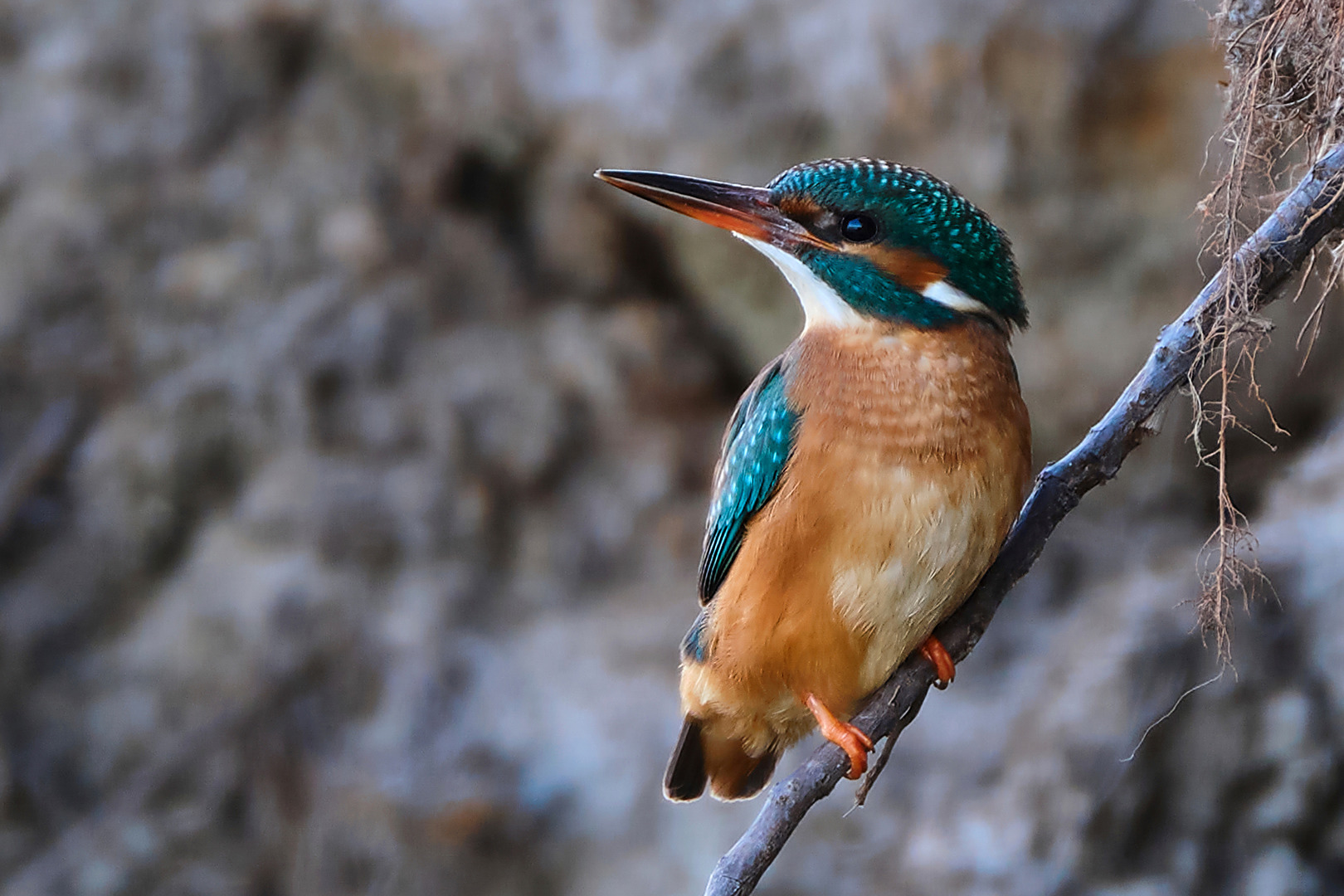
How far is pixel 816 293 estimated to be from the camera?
176cm

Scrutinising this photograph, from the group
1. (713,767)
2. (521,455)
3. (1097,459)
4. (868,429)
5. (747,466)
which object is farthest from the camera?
(521,455)

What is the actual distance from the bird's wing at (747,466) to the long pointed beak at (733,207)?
0.22 metres

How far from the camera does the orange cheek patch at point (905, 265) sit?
5.62ft

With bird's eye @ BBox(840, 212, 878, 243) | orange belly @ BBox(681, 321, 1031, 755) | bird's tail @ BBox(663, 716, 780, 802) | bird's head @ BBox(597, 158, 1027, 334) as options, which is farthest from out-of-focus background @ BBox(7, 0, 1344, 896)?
bird's eye @ BBox(840, 212, 878, 243)

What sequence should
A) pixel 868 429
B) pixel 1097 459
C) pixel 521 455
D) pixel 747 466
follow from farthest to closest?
1. pixel 521 455
2. pixel 747 466
3. pixel 868 429
4. pixel 1097 459

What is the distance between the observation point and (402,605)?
13.7 ft

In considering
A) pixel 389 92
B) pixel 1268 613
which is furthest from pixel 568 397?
pixel 1268 613

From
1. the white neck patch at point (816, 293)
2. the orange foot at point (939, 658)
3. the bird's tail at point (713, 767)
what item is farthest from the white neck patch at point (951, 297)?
the bird's tail at point (713, 767)

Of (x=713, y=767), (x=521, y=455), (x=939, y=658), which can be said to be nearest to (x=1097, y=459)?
(x=939, y=658)

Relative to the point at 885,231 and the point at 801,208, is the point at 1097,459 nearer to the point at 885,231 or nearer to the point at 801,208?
the point at 885,231

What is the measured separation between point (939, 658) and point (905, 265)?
0.58 meters

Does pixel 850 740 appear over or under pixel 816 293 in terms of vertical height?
under

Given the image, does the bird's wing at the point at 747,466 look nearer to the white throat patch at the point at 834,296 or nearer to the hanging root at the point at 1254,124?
the white throat patch at the point at 834,296

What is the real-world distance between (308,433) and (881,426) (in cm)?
312
